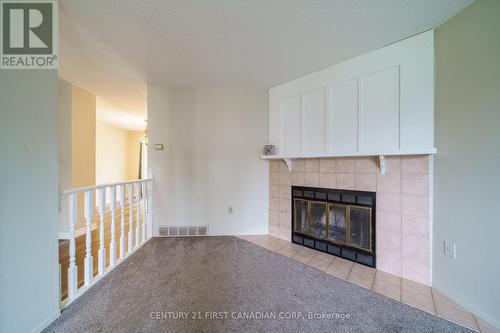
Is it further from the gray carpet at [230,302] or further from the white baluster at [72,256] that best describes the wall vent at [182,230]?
the white baluster at [72,256]

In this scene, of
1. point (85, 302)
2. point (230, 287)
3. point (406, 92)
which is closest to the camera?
point (85, 302)

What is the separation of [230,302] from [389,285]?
1468 mm

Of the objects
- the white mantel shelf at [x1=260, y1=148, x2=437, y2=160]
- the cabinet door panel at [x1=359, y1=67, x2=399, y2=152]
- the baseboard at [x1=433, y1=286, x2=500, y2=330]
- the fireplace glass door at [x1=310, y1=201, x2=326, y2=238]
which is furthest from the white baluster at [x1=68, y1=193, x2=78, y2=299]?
the baseboard at [x1=433, y1=286, x2=500, y2=330]

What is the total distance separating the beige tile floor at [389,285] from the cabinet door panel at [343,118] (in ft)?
4.22

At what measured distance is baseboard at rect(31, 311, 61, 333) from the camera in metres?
1.27

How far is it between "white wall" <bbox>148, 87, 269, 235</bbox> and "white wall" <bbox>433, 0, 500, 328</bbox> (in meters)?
2.06

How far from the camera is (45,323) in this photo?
4.35 feet

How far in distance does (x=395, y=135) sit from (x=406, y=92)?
42 cm

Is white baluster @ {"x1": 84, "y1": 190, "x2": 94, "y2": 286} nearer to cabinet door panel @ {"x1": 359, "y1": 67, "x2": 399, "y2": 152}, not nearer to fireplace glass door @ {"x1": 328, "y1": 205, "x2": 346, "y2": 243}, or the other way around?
fireplace glass door @ {"x1": 328, "y1": 205, "x2": 346, "y2": 243}

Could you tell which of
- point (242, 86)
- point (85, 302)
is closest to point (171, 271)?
point (85, 302)

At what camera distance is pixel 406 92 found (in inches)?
75.7

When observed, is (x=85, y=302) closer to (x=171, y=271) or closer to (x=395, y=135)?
(x=171, y=271)

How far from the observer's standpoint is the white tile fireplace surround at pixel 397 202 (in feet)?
6.12

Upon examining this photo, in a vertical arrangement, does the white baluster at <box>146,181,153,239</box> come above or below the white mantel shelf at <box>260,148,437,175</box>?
below
